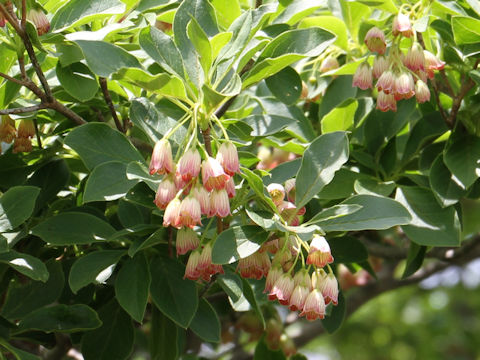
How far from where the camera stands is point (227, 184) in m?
1.40

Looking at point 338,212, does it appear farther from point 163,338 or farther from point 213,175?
point 163,338

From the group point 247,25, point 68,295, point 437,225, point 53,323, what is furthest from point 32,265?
point 437,225

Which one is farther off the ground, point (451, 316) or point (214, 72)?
point (214, 72)

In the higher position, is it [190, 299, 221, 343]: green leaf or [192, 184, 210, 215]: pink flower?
[192, 184, 210, 215]: pink flower

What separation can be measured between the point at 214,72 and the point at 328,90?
0.64m

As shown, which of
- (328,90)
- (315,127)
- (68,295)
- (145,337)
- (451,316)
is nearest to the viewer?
(68,295)

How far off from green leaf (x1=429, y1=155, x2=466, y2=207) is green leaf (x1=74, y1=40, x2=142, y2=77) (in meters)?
0.77

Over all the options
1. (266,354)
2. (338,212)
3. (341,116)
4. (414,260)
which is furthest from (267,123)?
(266,354)

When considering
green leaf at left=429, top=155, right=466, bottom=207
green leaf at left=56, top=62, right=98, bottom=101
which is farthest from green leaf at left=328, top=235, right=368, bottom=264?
green leaf at left=56, top=62, right=98, bottom=101

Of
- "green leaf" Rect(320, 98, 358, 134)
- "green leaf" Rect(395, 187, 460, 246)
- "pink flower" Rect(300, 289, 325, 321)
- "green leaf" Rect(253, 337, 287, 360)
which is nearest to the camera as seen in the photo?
"pink flower" Rect(300, 289, 325, 321)

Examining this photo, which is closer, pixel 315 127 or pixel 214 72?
pixel 214 72

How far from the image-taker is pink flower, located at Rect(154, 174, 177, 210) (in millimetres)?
1388

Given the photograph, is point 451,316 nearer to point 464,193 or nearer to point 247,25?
point 464,193

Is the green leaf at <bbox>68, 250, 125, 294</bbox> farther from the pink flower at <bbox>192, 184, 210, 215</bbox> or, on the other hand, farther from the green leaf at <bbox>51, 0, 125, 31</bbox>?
the green leaf at <bbox>51, 0, 125, 31</bbox>
